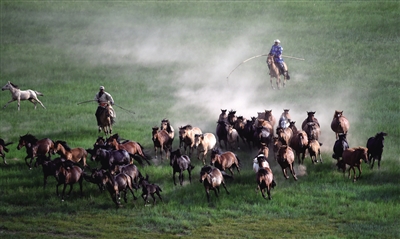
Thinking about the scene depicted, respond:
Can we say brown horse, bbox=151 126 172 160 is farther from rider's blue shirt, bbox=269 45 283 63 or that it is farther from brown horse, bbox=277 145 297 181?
rider's blue shirt, bbox=269 45 283 63

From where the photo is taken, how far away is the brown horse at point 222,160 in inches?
1045

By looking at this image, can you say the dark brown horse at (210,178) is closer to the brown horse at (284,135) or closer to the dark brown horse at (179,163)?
the dark brown horse at (179,163)

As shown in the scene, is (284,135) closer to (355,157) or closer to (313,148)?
(313,148)

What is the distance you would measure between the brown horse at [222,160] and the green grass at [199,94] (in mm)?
567

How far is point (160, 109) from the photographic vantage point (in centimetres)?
3878

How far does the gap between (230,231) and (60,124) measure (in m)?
14.5

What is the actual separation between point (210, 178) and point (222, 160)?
1840 millimetres

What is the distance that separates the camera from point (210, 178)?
2498 cm

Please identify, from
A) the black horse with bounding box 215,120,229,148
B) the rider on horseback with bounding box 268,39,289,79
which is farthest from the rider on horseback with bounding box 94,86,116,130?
the rider on horseback with bounding box 268,39,289,79

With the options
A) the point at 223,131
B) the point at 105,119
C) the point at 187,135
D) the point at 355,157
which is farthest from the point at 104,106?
the point at 355,157

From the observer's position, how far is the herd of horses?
25.1 m

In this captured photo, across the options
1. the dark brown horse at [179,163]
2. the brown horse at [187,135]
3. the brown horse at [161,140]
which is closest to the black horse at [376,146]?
the dark brown horse at [179,163]

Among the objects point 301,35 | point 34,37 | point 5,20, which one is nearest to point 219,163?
point 301,35

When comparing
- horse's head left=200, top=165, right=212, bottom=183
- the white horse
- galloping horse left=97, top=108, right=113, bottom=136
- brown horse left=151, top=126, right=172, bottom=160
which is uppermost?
the white horse
